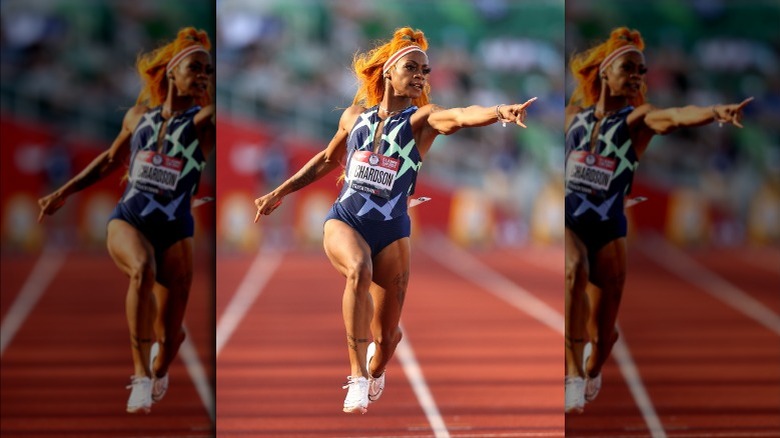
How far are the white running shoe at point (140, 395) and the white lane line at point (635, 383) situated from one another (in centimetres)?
204

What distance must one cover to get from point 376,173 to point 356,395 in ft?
3.21

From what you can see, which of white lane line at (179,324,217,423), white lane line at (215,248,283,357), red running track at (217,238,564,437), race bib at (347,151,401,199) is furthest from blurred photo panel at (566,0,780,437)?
white lane line at (179,324,217,423)

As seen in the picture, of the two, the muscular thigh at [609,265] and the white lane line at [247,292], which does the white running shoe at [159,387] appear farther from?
the muscular thigh at [609,265]

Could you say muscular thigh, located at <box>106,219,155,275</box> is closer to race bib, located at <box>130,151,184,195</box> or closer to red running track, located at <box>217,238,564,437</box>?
race bib, located at <box>130,151,184,195</box>

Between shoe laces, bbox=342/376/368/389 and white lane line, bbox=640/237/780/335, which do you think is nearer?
shoe laces, bbox=342/376/368/389

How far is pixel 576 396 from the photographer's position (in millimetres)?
5660

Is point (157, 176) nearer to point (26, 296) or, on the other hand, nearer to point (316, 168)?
point (316, 168)

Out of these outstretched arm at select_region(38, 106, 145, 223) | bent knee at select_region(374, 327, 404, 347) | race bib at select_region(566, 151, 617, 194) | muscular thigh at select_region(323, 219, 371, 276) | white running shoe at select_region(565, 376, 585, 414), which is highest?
outstretched arm at select_region(38, 106, 145, 223)

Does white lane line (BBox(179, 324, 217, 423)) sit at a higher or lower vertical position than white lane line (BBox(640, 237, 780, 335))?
lower

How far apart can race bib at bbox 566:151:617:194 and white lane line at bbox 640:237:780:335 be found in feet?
1.51

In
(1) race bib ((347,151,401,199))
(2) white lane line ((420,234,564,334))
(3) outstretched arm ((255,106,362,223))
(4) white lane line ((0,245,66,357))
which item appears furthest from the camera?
(2) white lane line ((420,234,564,334))

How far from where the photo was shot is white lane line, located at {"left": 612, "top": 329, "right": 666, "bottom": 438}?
5645 mm

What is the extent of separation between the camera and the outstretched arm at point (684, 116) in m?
5.41

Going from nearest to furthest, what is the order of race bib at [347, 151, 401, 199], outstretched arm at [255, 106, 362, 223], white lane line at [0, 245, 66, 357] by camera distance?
race bib at [347, 151, 401, 199]
outstretched arm at [255, 106, 362, 223]
white lane line at [0, 245, 66, 357]
